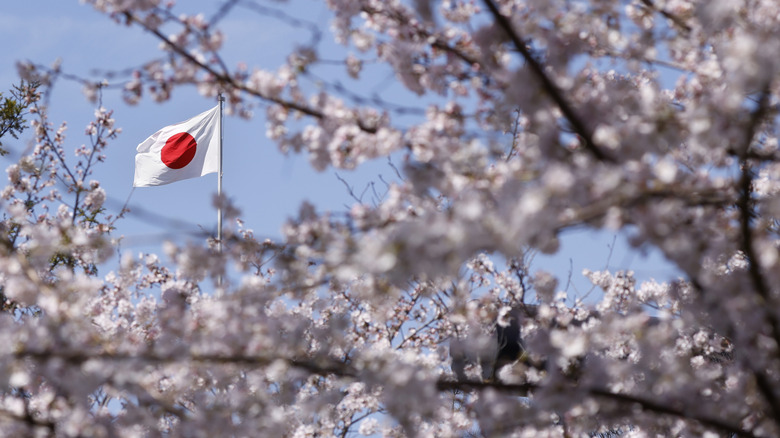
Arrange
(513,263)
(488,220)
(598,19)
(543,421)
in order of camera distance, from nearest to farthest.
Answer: (488,220) → (543,421) → (598,19) → (513,263)

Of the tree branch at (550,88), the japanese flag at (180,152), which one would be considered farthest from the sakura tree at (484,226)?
the japanese flag at (180,152)

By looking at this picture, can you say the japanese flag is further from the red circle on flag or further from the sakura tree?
the sakura tree

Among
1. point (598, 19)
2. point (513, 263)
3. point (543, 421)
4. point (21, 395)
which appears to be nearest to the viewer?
point (543, 421)

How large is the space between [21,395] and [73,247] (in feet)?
6.77

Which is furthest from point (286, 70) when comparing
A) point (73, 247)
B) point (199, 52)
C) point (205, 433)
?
point (205, 433)

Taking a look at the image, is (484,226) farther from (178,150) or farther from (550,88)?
(178,150)

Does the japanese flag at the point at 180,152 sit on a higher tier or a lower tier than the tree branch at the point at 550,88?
higher

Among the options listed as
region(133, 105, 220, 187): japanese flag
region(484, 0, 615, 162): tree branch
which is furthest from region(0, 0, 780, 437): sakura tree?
region(133, 105, 220, 187): japanese flag

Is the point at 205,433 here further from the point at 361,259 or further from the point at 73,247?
the point at 361,259

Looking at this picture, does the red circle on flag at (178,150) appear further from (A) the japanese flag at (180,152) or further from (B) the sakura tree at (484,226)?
(B) the sakura tree at (484,226)

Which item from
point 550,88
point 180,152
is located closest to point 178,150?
point 180,152

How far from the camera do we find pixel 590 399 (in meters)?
3.36

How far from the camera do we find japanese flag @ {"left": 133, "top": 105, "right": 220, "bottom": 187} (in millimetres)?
11406

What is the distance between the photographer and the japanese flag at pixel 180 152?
1141 cm
